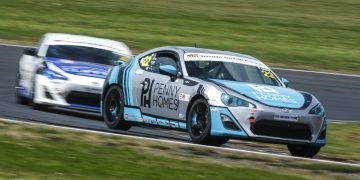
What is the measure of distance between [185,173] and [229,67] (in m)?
3.77

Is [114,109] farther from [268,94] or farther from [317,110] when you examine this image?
[317,110]

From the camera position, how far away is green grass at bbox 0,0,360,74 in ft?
90.8

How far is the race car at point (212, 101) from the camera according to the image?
486 inches

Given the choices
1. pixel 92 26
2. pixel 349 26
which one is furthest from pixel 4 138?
pixel 349 26

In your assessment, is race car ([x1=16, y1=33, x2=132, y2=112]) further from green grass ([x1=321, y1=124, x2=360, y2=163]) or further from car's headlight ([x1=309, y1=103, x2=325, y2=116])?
car's headlight ([x1=309, y1=103, x2=325, y2=116])

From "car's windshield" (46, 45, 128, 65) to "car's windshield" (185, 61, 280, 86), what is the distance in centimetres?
368

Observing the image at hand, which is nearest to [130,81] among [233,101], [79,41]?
[233,101]

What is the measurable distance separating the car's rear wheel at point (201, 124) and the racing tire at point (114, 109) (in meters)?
1.73

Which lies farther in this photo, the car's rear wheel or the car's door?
the car's door

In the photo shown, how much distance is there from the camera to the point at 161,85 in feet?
44.4

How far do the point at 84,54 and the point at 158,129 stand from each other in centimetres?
234

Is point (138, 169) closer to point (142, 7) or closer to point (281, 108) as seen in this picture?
point (281, 108)

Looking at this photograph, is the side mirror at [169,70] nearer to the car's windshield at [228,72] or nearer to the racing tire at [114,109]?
the car's windshield at [228,72]

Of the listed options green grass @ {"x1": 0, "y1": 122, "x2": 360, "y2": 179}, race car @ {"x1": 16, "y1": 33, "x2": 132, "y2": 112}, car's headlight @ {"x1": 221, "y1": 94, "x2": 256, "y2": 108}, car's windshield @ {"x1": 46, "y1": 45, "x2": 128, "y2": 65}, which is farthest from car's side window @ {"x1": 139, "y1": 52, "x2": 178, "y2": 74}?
car's windshield @ {"x1": 46, "y1": 45, "x2": 128, "y2": 65}
